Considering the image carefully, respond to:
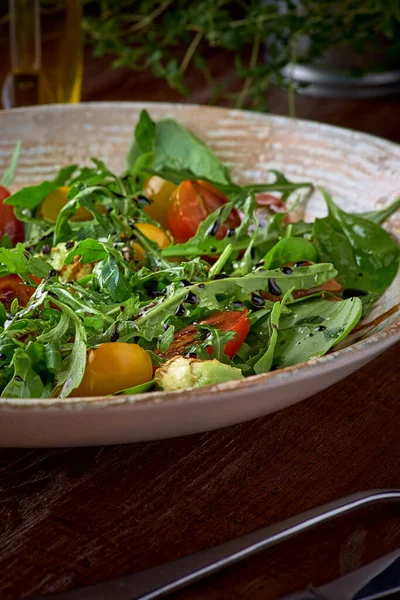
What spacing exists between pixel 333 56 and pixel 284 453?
1265 millimetres

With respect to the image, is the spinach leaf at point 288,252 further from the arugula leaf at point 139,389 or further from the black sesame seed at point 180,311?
the arugula leaf at point 139,389

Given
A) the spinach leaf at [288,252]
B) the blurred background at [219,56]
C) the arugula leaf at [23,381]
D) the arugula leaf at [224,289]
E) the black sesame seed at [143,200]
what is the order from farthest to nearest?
1. the blurred background at [219,56]
2. the black sesame seed at [143,200]
3. the spinach leaf at [288,252]
4. the arugula leaf at [224,289]
5. the arugula leaf at [23,381]

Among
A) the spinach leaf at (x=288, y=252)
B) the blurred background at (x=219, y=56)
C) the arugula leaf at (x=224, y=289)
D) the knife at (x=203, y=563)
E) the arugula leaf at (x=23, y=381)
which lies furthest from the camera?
the blurred background at (x=219, y=56)

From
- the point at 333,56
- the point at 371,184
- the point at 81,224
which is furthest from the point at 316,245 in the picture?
the point at 333,56

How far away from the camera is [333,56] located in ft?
6.07

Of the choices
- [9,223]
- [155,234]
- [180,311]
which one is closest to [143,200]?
[155,234]

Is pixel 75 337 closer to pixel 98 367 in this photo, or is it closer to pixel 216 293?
pixel 98 367

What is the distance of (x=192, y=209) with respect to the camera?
3.54ft

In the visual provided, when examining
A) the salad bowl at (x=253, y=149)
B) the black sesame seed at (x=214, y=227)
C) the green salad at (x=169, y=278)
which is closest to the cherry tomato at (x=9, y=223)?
the green salad at (x=169, y=278)

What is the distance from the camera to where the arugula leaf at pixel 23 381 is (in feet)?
2.40

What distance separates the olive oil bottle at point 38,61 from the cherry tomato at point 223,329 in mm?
976

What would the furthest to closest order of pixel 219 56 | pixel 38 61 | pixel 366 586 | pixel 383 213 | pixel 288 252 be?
pixel 219 56 → pixel 38 61 → pixel 383 213 → pixel 288 252 → pixel 366 586

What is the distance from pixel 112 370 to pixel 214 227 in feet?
1.02

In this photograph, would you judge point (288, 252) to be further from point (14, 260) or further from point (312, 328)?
point (14, 260)
